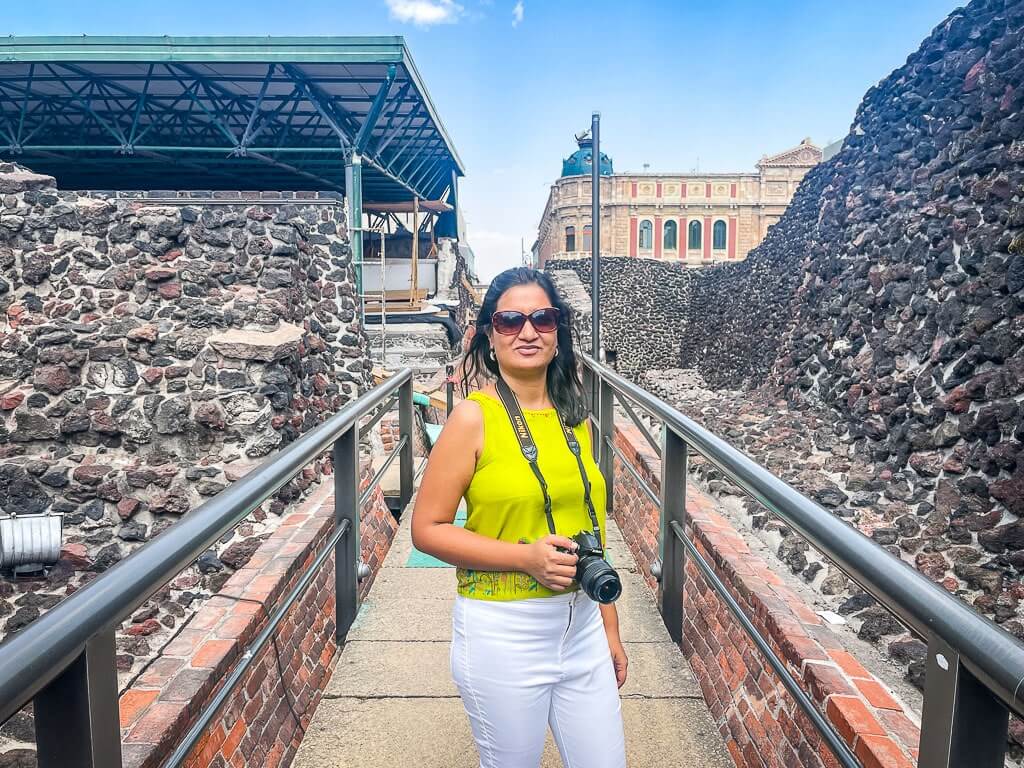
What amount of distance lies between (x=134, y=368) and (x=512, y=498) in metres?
5.05

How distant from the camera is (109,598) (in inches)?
45.0

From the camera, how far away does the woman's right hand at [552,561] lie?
1479mm

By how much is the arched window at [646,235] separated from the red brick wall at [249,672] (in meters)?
44.7

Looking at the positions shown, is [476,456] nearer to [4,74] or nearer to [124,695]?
[124,695]

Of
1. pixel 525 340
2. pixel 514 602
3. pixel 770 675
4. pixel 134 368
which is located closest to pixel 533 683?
pixel 514 602

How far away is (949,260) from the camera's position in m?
7.19

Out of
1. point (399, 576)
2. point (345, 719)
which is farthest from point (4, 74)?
point (345, 719)

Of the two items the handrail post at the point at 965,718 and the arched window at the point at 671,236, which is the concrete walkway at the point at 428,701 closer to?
the handrail post at the point at 965,718

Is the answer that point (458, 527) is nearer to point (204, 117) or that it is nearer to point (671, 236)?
point (204, 117)

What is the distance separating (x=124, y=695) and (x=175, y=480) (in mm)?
3818

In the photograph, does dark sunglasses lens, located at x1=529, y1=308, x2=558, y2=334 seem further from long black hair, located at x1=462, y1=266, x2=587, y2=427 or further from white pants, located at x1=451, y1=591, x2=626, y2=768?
white pants, located at x1=451, y1=591, x2=626, y2=768

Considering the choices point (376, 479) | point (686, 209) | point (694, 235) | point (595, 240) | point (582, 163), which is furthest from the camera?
point (694, 235)

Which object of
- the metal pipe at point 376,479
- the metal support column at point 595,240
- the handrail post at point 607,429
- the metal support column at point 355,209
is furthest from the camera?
the metal support column at point 355,209

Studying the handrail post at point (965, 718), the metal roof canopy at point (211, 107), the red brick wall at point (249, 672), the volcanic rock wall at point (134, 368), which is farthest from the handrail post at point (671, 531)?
the metal roof canopy at point (211, 107)
